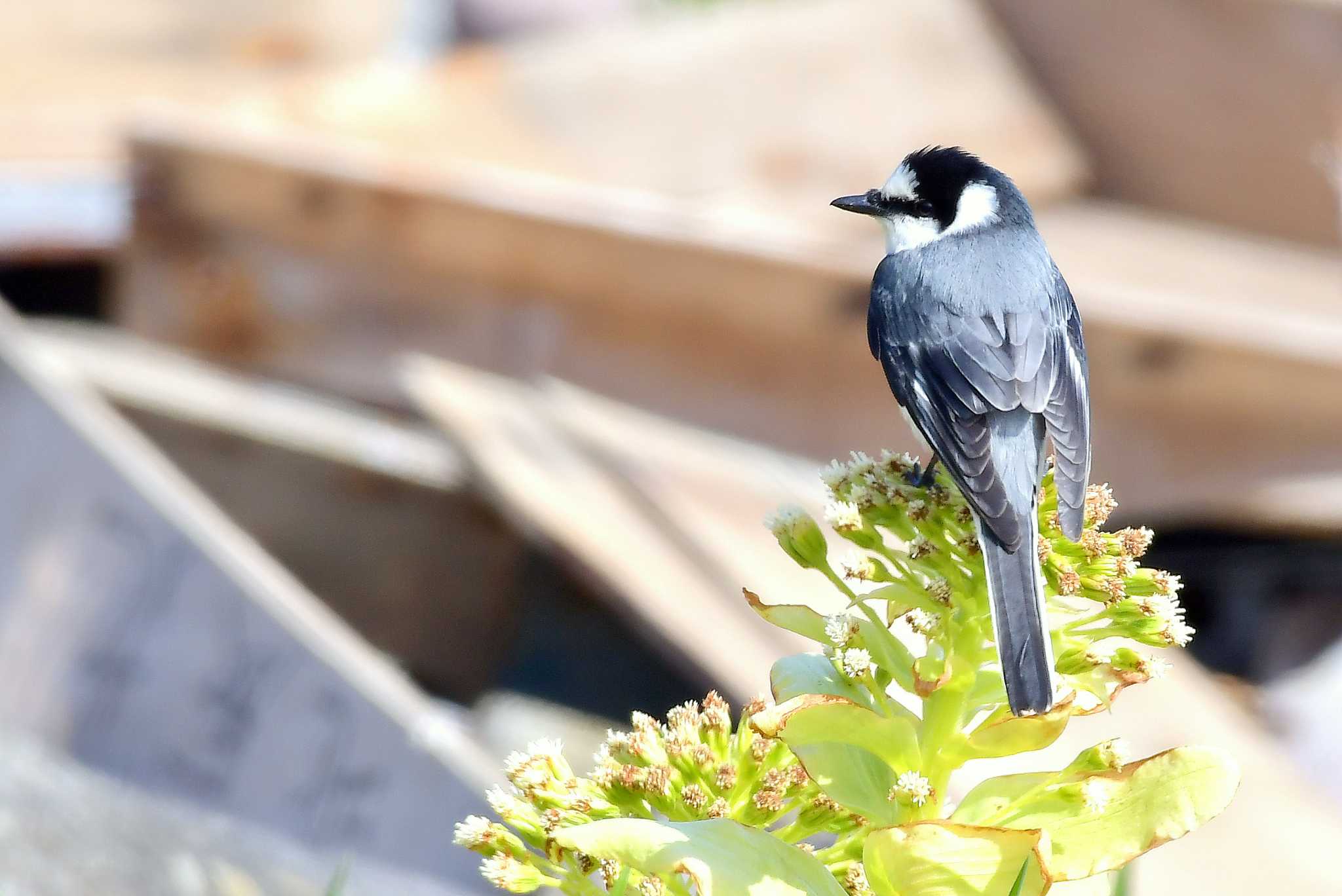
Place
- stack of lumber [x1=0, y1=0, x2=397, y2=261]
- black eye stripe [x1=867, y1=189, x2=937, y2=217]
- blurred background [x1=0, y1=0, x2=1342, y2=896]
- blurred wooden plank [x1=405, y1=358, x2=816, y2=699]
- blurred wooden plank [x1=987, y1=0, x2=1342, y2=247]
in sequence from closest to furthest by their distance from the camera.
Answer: black eye stripe [x1=867, y1=189, x2=937, y2=217]
blurred background [x1=0, y1=0, x2=1342, y2=896]
blurred wooden plank [x1=405, y1=358, x2=816, y2=699]
stack of lumber [x1=0, y1=0, x2=397, y2=261]
blurred wooden plank [x1=987, y1=0, x2=1342, y2=247]

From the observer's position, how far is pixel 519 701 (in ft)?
10.9

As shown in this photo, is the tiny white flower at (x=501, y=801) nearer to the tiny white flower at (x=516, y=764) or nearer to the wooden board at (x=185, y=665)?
the tiny white flower at (x=516, y=764)

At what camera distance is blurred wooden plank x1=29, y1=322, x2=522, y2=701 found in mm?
3133

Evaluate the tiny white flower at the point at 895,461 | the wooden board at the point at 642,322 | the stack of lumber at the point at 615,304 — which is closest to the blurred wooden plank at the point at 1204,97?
the stack of lumber at the point at 615,304

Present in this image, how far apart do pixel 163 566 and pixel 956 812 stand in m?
1.89

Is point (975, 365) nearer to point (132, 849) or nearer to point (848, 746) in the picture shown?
point (848, 746)

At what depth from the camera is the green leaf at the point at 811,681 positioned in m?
0.75

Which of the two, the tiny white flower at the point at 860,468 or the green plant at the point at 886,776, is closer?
the green plant at the point at 886,776

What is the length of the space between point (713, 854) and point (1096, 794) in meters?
0.22

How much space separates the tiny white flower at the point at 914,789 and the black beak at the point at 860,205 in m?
1.00

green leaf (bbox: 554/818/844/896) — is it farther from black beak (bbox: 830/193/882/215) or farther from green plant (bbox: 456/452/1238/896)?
black beak (bbox: 830/193/882/215)

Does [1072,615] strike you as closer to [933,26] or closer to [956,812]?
[956,812]

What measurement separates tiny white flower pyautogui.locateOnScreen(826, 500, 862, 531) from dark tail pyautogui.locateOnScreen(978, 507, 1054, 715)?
0.08 metres

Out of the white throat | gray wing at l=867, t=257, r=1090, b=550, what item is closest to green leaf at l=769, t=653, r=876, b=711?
gray wing at l=867, t=257, r=1090, b=550
